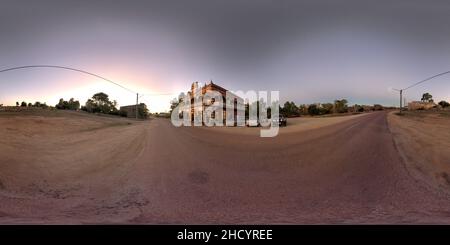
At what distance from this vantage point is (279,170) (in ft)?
43.5

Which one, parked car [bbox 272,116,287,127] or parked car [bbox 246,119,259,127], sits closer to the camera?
parked car [bbox 246,119,259,127]

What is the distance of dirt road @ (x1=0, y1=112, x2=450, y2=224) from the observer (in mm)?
8109

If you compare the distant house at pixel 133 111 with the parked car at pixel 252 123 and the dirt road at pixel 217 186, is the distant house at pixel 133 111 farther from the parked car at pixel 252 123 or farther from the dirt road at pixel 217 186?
the dirt road at pixel 217 186

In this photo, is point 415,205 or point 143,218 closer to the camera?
point 143,218

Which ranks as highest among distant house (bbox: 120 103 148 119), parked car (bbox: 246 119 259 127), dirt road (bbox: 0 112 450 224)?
distant house (bbox: 120 103 148 119)

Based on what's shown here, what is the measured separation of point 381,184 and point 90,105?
128ft

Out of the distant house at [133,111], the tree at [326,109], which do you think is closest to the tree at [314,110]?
the tree at [326,109]

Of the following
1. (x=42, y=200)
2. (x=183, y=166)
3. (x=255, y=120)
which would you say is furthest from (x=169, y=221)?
(x=255, y=120)

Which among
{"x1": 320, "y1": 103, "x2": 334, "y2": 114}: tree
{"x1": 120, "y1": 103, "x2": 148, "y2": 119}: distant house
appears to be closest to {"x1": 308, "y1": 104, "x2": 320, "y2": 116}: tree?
{"x1": 320, "y1": 103, "x2": 334, "y2": 114}: tree

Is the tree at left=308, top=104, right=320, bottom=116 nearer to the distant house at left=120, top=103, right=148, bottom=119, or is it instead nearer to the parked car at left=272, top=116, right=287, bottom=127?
the parked car at left=272, top=116, right=287, bottom=127

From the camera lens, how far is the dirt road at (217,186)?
8.11 meters

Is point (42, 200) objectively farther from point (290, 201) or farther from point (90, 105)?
point (90, 105)

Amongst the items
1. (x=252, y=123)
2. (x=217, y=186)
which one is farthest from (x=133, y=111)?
(x=217, y=186)

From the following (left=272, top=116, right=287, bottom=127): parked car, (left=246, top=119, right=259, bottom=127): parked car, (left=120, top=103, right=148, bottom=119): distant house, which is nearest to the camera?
(left=246, top=119, right=259, bottom=127): parked car
